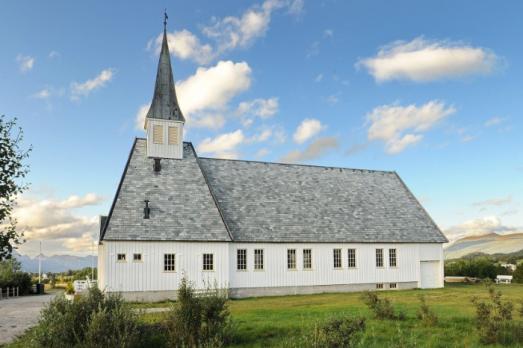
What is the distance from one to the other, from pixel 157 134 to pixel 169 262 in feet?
30.2

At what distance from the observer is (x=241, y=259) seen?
103ft

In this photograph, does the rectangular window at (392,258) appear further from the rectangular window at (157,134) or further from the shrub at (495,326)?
the shrub at (495,326)

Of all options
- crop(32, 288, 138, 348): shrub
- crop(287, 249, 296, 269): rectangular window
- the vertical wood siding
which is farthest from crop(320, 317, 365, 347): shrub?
crop(287, 249, 296, 269): rectangular window

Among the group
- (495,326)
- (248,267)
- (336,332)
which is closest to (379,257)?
(248,267)

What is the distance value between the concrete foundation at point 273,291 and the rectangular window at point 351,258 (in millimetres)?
1345

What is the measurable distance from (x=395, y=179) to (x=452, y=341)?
28.6m

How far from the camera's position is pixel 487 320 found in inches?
587

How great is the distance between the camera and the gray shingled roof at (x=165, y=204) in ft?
95.3

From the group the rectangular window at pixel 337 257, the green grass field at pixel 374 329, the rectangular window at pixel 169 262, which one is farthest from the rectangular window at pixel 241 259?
the green grass field at pixel 374 329

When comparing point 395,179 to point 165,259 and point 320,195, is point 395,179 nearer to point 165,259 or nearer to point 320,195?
point 320,195

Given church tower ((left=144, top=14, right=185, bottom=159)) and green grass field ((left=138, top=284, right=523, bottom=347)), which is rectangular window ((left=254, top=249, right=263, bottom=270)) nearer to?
church tower ((left=144, top=14, right=185, bottom=159))


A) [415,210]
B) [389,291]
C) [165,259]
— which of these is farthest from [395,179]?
[165,259]

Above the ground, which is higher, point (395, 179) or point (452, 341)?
point (395, 179)

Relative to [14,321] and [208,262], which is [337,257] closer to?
[208,262]
